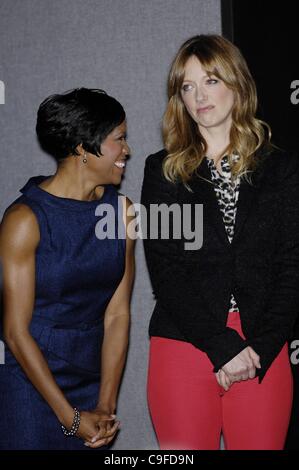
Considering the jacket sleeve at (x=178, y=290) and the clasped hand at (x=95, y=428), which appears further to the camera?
the clasped hand at (x=95, y=428)

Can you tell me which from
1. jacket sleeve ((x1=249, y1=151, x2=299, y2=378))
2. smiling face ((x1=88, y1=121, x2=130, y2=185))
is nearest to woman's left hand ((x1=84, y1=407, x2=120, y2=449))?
jacket sleeve ((x1=249, y1=151, x2=299, y2=378))

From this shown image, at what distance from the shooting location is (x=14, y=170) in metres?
3.05

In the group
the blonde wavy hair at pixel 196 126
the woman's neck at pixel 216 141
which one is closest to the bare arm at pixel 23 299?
the blonde wavy hair at pixel 196 126

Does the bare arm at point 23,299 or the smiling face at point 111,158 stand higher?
the smiling face at point 111,158

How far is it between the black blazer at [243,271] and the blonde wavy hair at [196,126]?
0.07 m

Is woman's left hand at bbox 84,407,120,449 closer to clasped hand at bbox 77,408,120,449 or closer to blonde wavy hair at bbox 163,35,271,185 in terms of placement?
clasped hand at bbox 77,408,120,449

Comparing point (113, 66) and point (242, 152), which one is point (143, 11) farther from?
point (242, 152)

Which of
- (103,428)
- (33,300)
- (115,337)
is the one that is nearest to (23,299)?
(33,300)

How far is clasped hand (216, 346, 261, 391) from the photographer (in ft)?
6.55

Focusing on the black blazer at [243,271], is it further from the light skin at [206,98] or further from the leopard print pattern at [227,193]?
the light skin at [206,98]

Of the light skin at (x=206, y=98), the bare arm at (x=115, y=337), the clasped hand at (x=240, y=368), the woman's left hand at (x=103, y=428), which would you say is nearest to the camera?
the clasped hand at (x=240, y=368)

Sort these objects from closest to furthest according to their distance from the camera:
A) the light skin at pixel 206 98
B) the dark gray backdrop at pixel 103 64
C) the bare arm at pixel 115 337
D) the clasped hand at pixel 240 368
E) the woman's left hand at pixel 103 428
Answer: the clasped hand at pixel 240 368
the light skin at pixel 206 98
the woman's left hand at pixel 103 428
the bare arm at pixel 115 337
the dark gray backdrop at pixel 103 64

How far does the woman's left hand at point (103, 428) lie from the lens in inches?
87.4

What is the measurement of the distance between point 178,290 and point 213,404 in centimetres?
35
